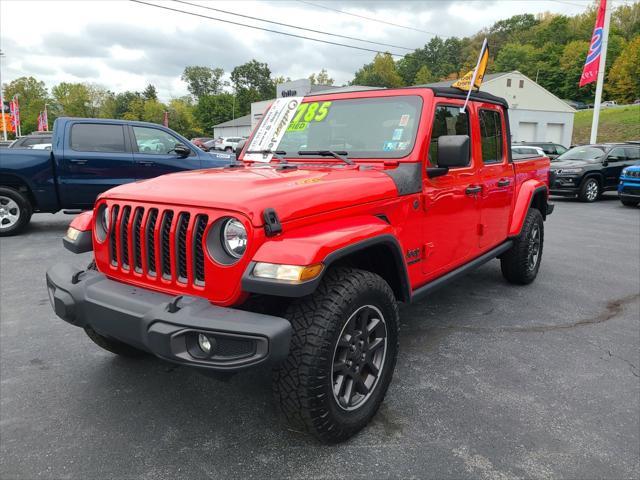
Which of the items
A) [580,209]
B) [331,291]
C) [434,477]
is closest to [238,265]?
[331,291]

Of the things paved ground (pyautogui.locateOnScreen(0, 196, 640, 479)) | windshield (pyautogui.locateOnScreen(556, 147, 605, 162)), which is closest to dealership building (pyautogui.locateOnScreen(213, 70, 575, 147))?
windshield (pyautogui.locateOnScreen(556, 147, 605, 162))

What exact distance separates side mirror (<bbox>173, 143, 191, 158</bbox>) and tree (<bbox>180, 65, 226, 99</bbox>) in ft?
352

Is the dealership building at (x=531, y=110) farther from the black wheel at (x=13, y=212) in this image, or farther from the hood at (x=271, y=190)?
the hood at (x=271, y=190)

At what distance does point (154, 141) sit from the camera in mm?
8297

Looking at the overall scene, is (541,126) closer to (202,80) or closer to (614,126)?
(614,126)

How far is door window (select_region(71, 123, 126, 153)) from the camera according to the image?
770 cm

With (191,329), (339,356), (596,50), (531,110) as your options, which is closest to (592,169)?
(596,50)

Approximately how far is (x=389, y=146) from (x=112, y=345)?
234cm

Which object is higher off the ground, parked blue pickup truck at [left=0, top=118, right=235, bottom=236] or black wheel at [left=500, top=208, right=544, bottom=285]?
parked blue pickup truck at [left=0, top=118, right=235, bottom=236]

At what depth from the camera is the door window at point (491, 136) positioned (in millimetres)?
4116

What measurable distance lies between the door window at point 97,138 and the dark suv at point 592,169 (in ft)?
37.7

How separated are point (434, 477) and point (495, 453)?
39cm

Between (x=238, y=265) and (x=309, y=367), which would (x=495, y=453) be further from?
(x=238, y=265)

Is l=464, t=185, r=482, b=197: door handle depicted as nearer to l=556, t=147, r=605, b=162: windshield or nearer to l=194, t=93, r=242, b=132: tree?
l=556, t=147, r=605, b=162: windshield
